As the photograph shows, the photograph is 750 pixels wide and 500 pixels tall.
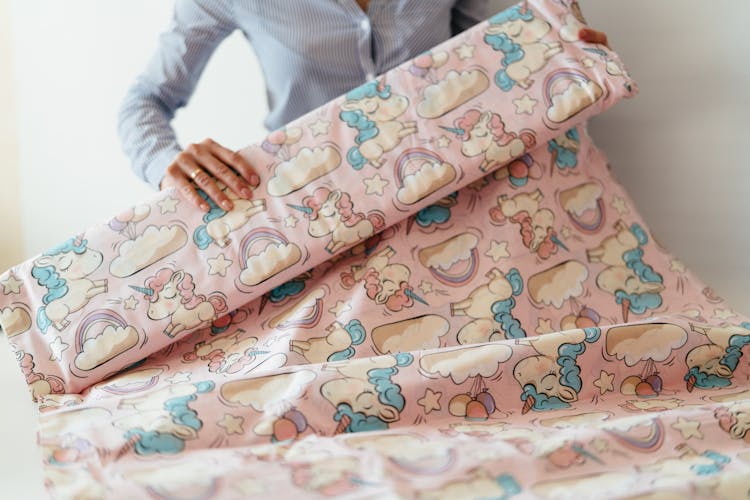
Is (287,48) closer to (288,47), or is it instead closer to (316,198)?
(288,47)

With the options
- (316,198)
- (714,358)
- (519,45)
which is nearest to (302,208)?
(316,198)

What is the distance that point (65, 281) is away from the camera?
0.89m

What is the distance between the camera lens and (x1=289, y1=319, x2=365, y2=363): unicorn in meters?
0.86

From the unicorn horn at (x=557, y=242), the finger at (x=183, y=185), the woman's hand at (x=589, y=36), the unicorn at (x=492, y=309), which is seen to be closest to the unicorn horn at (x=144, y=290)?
the finger at (x=183, y=185)

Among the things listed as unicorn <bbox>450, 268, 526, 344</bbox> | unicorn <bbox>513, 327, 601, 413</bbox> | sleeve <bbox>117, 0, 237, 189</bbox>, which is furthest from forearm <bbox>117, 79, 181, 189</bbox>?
unicorn <bbox>513, 327, 601, 413</bbox>

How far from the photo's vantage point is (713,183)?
4.10 feet

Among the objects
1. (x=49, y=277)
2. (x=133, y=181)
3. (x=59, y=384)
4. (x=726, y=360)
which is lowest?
(x=726, y=360)

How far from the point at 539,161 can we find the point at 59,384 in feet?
2.16

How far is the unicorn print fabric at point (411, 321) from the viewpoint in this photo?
2.15ft

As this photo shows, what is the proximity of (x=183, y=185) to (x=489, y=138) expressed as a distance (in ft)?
1.26

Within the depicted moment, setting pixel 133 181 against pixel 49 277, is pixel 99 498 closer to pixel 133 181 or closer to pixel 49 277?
pixel 49 277

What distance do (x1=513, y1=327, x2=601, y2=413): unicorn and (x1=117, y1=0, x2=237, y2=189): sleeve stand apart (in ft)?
1.99

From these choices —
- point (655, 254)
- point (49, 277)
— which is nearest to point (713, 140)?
point (655, 254)

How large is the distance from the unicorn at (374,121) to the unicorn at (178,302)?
24 cm
